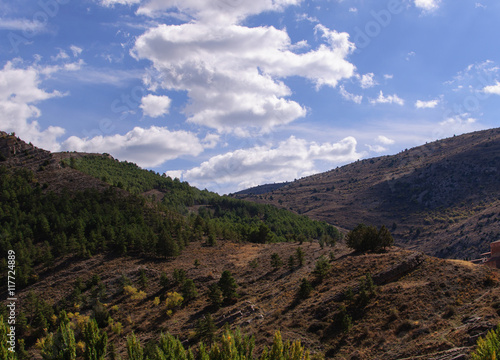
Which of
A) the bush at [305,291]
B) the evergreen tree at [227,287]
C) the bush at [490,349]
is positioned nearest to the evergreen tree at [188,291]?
the evergreen tree at [227,287]

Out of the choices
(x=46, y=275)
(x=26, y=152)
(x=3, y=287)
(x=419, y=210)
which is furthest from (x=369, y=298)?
(x=419, y=210)

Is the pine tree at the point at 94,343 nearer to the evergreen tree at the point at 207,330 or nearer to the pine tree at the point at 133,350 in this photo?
the pine tree at the point at 133,350

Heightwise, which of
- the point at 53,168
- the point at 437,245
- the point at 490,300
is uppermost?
the point at 53,168

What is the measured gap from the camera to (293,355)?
852 inches

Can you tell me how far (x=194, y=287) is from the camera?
162ft

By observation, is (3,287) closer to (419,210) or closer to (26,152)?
(26,152)

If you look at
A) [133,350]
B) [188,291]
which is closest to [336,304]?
[133,350]

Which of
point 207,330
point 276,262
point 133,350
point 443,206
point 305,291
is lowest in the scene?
point 443,206

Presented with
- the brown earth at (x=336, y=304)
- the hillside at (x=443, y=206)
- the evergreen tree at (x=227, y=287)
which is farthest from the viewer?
the hillside at (x=443, y=206)

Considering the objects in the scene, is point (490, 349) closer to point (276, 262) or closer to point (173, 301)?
point (173, 301)

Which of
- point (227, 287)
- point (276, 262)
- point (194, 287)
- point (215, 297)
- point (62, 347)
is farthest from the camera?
point (276, 262)

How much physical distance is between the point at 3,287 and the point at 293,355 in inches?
2330

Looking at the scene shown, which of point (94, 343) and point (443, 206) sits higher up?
point (94, 343)

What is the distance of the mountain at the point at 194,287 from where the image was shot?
90.7ft
